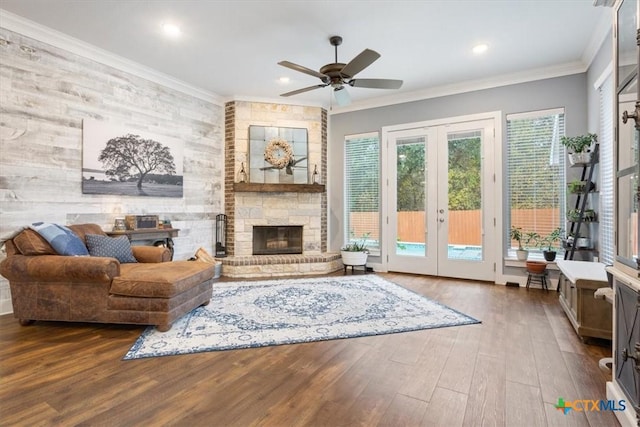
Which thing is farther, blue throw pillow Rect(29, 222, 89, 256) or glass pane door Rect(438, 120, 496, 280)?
glass pane door Rect(438, 120, 496, 280)

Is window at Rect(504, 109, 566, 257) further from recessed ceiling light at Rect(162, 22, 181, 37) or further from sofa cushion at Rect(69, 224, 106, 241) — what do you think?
→ sofa cushion at Rect(69, 224, 106, 241)

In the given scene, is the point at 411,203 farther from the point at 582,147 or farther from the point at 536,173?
the point at 582,147

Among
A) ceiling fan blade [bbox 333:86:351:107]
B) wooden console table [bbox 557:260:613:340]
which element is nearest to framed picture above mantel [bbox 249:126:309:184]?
ceiling fan blade [bbox 333:86:351:107]

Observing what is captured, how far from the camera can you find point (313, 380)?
1939 mm

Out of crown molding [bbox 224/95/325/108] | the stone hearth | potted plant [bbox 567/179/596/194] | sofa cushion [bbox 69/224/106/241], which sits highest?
crown molding [bbox 224/95/325/108]

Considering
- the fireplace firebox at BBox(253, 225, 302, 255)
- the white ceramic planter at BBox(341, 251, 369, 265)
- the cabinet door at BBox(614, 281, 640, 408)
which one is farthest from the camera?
the fireplace firebox at BBox(253, 225, 302, 255)

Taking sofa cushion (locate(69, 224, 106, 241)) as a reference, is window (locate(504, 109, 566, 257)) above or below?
above

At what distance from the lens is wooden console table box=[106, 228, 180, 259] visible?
386 centimetres

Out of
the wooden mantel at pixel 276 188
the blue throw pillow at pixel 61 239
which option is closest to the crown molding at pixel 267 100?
the wooden mantel at pixel 276 188

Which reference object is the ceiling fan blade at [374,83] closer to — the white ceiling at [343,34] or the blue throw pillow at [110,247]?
the white ceiling at [343,34]

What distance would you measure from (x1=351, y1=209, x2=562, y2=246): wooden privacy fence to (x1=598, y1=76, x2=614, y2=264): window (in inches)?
29.5

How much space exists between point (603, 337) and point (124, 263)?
4302 mm

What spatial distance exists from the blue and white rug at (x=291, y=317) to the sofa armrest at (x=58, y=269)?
62 cm

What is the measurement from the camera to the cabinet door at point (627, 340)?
4.67 ft
